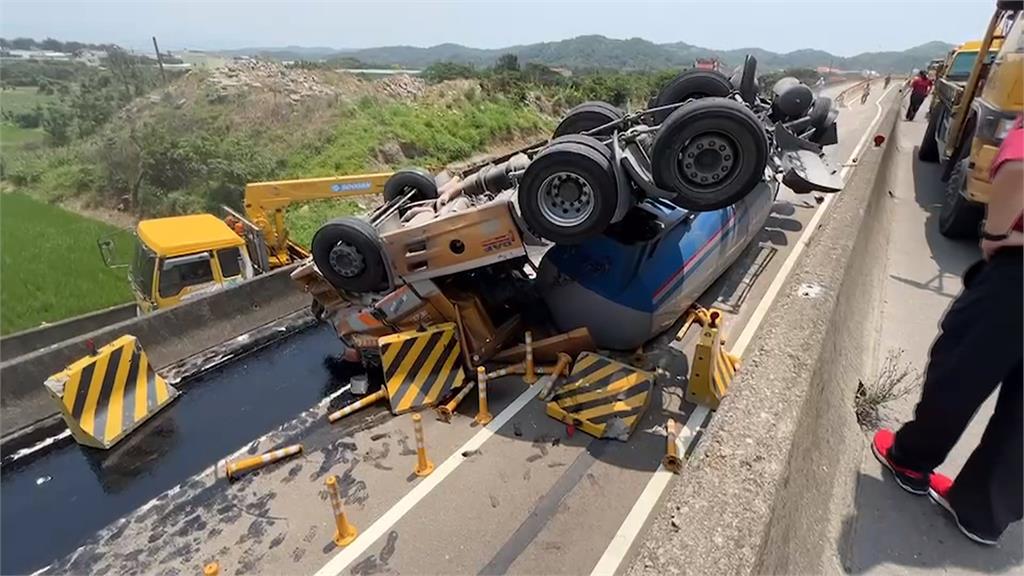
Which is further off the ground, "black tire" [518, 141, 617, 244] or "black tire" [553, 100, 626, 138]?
"black tire" [553, 100, 626, 138]

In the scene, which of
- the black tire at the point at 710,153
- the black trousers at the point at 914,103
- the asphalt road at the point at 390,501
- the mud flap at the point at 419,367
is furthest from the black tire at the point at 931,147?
the mud flap at the point at 419,367

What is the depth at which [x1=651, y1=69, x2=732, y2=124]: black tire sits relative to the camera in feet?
25.9

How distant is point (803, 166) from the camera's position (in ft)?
31.5

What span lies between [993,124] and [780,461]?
24.2 ft

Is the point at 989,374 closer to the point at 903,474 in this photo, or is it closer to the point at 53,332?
the point at 903,474

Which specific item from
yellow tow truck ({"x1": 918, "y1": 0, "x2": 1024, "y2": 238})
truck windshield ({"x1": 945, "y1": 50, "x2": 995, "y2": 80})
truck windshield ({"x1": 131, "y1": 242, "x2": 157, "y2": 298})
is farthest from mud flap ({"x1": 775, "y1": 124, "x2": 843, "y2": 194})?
truck windshield ({"x1": 131, "y1": 242, "x2": 157, "y2": 298})

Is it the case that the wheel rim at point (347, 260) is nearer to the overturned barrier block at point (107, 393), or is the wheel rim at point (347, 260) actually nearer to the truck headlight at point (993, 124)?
the overturned barrier block at point (107, 393)

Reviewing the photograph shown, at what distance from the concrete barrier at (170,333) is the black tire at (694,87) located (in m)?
5.92

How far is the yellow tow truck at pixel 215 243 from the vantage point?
7020 mm

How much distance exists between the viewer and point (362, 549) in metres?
4.02

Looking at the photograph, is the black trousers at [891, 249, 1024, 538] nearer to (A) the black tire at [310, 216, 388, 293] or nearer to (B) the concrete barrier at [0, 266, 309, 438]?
(A) the black tire at [310, 216, 388, 293]

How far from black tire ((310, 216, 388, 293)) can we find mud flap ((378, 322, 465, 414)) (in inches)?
25.2

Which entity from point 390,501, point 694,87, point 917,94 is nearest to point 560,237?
point 390,501

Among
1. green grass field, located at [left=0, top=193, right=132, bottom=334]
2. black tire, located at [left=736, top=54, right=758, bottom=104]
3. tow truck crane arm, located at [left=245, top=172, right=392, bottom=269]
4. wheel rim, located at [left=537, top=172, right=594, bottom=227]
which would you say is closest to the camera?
wheel rim, located at [left=537, top=172, right=594, bottom=227]
